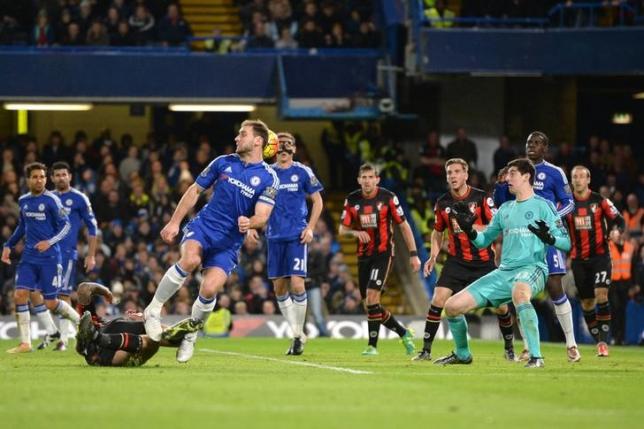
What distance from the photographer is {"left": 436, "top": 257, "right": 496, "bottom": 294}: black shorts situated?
16219 millimetres

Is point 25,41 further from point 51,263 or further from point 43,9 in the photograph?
point 51,263

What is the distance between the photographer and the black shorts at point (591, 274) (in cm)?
1889

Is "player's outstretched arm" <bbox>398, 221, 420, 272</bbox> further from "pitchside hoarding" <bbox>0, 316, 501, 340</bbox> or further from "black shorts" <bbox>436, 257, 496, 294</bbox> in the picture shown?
"pitchside hoarding" <bbox>0, 316, 501, 340</bbox>

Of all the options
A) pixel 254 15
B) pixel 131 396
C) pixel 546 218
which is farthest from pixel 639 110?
pixel 131 396

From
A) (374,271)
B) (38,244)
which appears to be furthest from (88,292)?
(374,271)

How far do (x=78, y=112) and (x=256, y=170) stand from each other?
20913mm

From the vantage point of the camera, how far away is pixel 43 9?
2992 centimetres

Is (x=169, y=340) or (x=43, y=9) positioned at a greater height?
(x=43, y=9)

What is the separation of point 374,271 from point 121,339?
5.35m

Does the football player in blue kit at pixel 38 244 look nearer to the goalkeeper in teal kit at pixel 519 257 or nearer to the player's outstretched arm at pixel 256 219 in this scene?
the player's outstretched arm at pixel 256 219

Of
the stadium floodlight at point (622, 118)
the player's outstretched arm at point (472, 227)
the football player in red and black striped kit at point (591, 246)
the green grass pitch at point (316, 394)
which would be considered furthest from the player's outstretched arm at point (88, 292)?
the stadium floodlight at point (622, 118)

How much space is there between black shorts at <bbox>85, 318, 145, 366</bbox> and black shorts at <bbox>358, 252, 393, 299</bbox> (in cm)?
499

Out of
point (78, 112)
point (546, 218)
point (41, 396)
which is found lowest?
point (41, 396)

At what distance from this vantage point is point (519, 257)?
1409 cm
